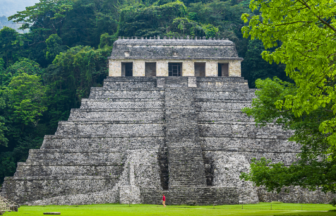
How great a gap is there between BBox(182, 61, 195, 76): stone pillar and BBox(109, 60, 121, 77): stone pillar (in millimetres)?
4789

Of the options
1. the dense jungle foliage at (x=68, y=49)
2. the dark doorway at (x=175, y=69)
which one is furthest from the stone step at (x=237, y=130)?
the dense jungle foliage at (x=68, y=49)

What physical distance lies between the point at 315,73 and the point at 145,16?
31.8m

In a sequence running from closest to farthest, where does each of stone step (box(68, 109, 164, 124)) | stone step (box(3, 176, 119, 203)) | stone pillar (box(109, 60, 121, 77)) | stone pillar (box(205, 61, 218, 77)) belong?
stone step (box(3, 176, 119, 203)) < stone step (box(68, 109, 164, 124)) < stone pillar (box(109, 60, 121, 77)) < stone pillar (box(205, 61, 218, 77))

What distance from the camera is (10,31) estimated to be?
41312 mm

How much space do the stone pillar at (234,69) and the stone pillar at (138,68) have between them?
6509 millimetres

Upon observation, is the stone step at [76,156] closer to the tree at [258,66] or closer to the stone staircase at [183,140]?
the stone staircase at [183,140]

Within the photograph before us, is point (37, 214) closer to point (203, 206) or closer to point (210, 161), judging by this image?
point (203, 206)

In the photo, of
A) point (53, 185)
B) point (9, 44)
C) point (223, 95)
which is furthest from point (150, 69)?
point (9, 44)

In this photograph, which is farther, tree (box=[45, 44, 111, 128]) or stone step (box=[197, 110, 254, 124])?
tree (box=[45, 44, 111, 128])

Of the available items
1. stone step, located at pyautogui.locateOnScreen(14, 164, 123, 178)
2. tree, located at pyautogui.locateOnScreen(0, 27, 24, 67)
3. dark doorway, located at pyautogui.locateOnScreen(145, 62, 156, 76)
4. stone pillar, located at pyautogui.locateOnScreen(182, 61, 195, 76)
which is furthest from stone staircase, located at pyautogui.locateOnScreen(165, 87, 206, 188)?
tree, located at pyautogui.locateOnScreen(0, 27, 24, 67)

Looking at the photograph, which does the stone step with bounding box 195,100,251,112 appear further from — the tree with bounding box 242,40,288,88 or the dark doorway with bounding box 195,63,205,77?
the tree with bounding box 242,40,288,88

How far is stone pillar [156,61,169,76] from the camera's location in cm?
3197

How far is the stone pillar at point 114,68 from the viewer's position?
31719mm

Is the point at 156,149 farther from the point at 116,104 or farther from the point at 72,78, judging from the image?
the point at 72,78
